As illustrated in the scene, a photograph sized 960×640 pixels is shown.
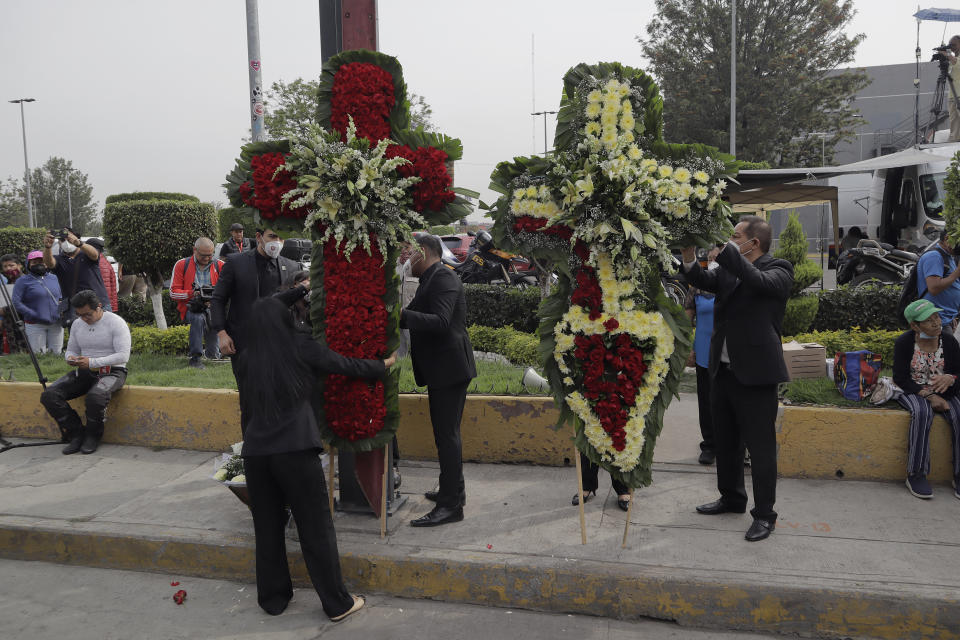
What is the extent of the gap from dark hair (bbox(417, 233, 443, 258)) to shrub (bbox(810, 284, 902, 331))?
21.2 ft

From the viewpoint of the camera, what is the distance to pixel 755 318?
4.46m

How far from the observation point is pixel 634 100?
14.0ft

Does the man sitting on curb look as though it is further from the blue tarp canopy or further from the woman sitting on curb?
the blue tarp canopy

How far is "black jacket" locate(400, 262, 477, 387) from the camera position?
471 centimetres

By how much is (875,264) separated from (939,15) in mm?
18094

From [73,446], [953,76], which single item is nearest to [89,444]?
[73,446]

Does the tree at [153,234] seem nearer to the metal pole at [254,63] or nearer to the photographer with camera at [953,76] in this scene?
the metal pole at [254,63]

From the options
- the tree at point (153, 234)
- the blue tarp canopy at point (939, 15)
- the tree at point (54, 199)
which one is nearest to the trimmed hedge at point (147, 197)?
the tree at point (153, 234)

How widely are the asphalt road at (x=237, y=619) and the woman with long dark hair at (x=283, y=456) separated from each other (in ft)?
0.50

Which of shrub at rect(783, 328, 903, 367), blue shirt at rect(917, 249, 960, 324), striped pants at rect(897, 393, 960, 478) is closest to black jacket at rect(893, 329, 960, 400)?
striped pants at rect(897, 393, 960, 478)

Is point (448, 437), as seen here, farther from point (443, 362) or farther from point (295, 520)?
point (295, 520)

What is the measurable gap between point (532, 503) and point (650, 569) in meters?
1.23

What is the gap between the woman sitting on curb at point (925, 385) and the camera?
5098mm

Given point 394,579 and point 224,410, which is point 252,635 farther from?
point 224,410
